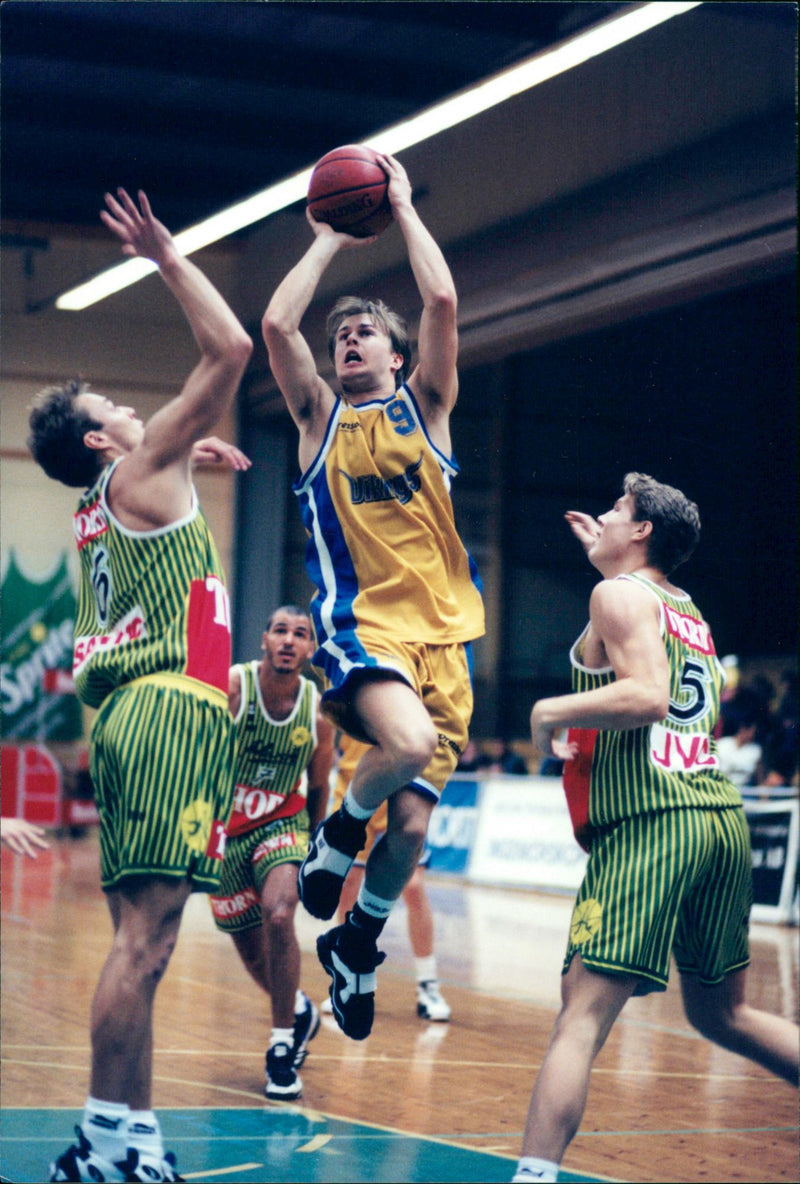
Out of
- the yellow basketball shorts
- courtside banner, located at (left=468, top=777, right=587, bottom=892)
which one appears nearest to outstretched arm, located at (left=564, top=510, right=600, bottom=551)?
the yellow basketball shorts

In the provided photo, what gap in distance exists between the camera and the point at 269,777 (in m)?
5.70

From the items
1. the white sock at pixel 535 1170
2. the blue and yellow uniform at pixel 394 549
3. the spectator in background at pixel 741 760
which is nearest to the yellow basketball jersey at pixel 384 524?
the blue and yellow uniform at pixel 394 549

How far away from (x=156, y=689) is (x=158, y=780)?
22 centimetres

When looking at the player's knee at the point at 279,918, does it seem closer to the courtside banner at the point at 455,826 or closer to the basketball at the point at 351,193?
the basketball at the point at 351,193

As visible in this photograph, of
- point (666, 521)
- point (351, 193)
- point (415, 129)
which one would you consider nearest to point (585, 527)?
point (666, 521)

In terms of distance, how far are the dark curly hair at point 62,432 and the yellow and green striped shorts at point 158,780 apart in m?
0.59

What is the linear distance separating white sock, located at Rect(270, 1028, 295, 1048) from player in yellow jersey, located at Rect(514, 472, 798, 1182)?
221 centimetres

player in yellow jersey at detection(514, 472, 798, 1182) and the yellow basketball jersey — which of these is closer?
player in yellow jersey at detection(514, 472, 798, 1182)

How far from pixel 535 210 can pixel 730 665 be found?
42.1 ft

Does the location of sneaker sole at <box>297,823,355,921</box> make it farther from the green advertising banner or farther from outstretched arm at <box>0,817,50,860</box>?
the green advertising banner

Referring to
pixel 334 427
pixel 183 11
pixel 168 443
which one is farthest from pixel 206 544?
pixel 183 11

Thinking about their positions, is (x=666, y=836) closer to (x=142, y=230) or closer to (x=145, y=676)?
(x=145, y=676)

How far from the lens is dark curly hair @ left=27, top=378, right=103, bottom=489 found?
360 cm

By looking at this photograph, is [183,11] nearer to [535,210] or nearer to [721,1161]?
[535,210]
